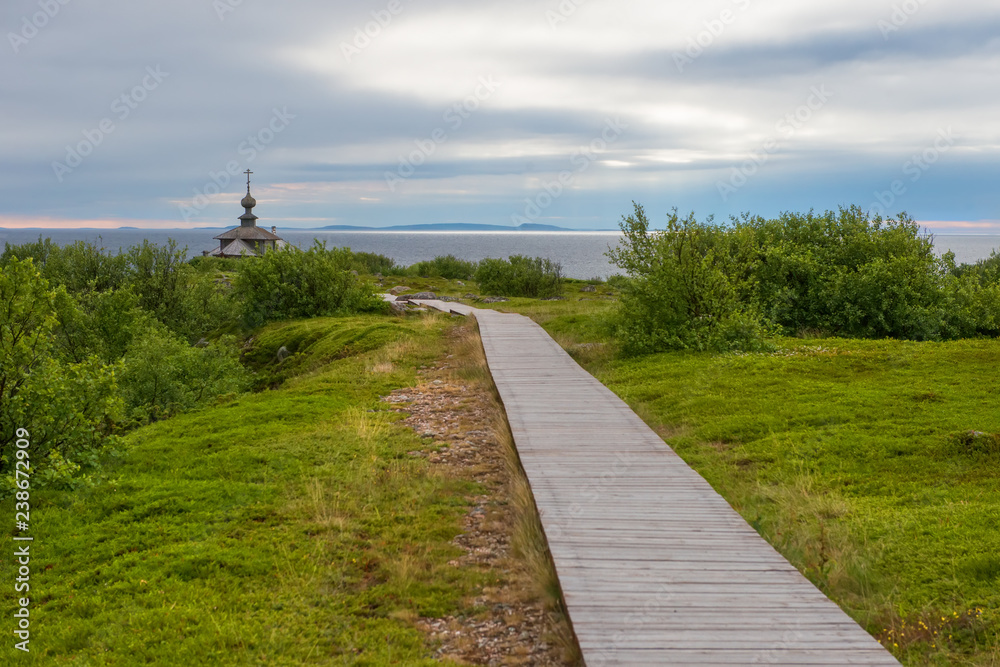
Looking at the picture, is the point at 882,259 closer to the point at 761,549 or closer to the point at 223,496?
the point at 761,549

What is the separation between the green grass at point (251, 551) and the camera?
563 cm

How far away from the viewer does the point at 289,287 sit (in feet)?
94.2

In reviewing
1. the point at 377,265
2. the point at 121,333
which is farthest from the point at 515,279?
the point at 121,333

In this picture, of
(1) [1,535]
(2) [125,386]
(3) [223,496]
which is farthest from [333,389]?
(1) [1,535]

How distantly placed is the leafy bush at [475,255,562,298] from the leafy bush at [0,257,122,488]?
147 ft

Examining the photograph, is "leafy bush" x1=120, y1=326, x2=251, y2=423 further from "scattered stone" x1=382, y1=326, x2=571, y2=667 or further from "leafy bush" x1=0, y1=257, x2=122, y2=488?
"scattered stone" x1=382, y1=326, x2=571, y2=667

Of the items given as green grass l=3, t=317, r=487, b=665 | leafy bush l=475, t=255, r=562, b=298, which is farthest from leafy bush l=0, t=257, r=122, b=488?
leafy bush l=475, t=255, r=562, b=298

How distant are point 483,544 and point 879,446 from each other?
6161 mm

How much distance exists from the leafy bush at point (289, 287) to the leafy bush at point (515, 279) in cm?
2532

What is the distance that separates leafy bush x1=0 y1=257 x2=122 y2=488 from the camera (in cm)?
871

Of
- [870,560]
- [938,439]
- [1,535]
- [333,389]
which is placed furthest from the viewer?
[333,389]

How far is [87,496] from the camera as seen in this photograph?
877 cm

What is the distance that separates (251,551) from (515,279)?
48427 mm

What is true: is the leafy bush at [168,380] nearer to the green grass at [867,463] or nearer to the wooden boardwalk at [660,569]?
the green grass at [867,463]
